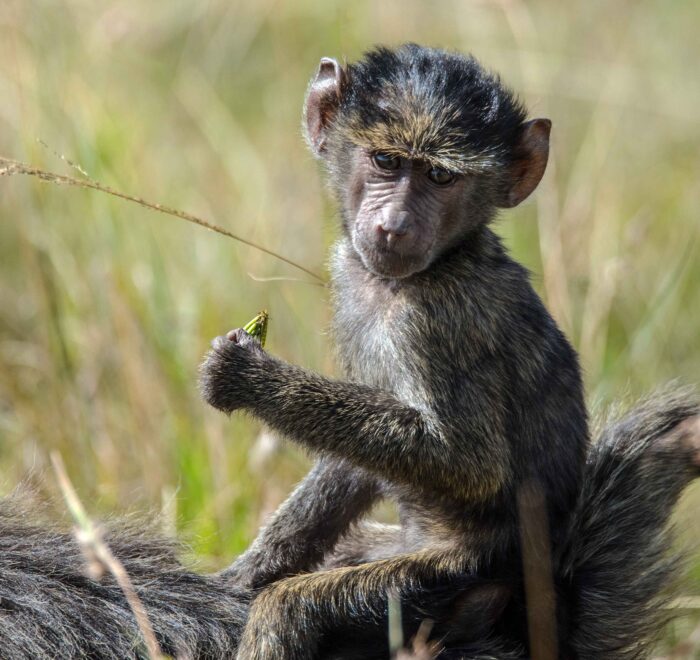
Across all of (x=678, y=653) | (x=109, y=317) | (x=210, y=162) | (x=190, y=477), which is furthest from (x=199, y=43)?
(x=678, y=653)

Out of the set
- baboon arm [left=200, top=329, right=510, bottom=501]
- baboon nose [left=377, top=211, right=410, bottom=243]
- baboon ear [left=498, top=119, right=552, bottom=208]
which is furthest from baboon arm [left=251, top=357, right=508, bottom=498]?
baboon ear [left=498, top=119, right=552, bottom=208]

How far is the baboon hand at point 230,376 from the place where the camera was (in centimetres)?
441

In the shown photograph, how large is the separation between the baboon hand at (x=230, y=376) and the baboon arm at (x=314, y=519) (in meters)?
0.51

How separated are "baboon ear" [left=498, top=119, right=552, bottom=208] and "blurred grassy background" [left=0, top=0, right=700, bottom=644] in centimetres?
91

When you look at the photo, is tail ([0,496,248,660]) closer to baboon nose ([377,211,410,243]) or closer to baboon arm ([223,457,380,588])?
baboon arm ([223,457,380,588])

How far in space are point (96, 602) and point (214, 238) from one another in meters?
4.25

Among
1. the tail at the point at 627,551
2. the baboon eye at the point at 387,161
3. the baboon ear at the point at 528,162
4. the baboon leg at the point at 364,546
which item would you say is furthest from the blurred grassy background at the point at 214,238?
the baboon eye at the point at 387,161

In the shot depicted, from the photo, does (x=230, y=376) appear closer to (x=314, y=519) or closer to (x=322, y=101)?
(x=314, y=519)

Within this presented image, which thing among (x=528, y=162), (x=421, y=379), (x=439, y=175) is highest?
(x=528, y=162)

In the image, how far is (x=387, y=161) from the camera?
4.70 m

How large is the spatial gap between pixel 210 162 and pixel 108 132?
2.16m

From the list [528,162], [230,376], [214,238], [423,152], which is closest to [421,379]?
[230,376]

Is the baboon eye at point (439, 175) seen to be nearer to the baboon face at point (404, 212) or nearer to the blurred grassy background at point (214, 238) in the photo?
the baboon face at point (404, 212)

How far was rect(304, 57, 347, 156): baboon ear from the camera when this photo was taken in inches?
195
